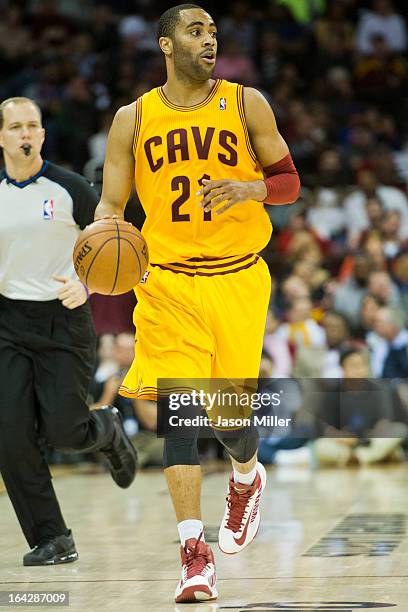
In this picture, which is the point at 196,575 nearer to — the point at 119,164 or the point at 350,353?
the point at 119,164

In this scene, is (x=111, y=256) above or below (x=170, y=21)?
below

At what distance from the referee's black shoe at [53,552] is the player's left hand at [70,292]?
115 centimetres

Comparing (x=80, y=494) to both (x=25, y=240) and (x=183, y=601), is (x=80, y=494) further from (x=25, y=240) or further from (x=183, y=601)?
(x=183, y=601)

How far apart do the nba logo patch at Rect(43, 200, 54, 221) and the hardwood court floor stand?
1.69m

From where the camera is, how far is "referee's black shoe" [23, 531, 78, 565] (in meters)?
5.90

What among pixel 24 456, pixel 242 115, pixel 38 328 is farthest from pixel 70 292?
pixel 242 115

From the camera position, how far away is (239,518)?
5695 mm

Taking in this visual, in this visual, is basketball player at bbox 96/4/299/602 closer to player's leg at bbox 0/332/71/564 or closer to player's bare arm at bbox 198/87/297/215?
player's bare arm at bbox 198/87/297/215

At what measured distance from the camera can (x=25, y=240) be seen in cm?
607

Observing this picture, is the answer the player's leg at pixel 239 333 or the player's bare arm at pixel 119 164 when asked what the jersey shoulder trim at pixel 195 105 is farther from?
the player's leg at pixel 239 333

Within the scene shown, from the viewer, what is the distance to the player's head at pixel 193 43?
5297mm

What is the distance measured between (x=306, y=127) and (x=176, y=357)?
35.2 feet

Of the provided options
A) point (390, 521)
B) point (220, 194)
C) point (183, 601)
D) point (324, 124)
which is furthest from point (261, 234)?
point (324, 124)

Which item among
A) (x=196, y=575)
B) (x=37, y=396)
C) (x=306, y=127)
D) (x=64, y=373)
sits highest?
(x=306, y=127)
